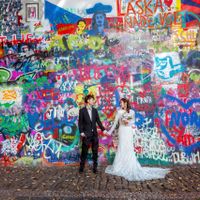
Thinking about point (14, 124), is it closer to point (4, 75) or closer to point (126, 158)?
point (4, 75)

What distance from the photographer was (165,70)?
29.7ft

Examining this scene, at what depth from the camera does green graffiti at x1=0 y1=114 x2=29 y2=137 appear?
9.24 meters

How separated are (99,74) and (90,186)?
3411 millimetres

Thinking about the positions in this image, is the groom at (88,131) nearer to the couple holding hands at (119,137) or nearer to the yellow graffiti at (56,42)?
the couple holding hands at (119,137)

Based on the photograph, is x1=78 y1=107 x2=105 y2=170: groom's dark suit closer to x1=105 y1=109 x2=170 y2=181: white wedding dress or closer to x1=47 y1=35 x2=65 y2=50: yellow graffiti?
x1=105 y1=109 x2=170 y2=181: white wedding dress

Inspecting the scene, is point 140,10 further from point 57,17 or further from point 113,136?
point 113,136

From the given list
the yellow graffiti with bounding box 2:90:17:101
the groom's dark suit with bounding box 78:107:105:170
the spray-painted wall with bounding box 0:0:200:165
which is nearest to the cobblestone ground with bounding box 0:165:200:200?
the groom's dark suit with bounding box 78:107:105:170

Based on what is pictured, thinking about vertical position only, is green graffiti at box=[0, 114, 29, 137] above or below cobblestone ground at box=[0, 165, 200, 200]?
above

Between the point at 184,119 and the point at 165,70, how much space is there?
1.43 metres

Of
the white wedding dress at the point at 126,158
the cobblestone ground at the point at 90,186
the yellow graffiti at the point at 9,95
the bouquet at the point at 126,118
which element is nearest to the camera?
the cobblestone ground at the point at 90,186

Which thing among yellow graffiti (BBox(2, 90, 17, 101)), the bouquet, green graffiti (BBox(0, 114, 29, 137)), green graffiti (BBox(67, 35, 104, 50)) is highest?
green graffiti (BBox(67, 35, 104, 50))

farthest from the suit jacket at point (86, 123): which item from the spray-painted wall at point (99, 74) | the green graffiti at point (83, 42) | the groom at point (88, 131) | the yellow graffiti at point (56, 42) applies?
the yellow graffiti at point (56, 42)

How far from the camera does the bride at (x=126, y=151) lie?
→ 26.2ft

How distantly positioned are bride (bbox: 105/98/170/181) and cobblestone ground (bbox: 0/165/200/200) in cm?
34
